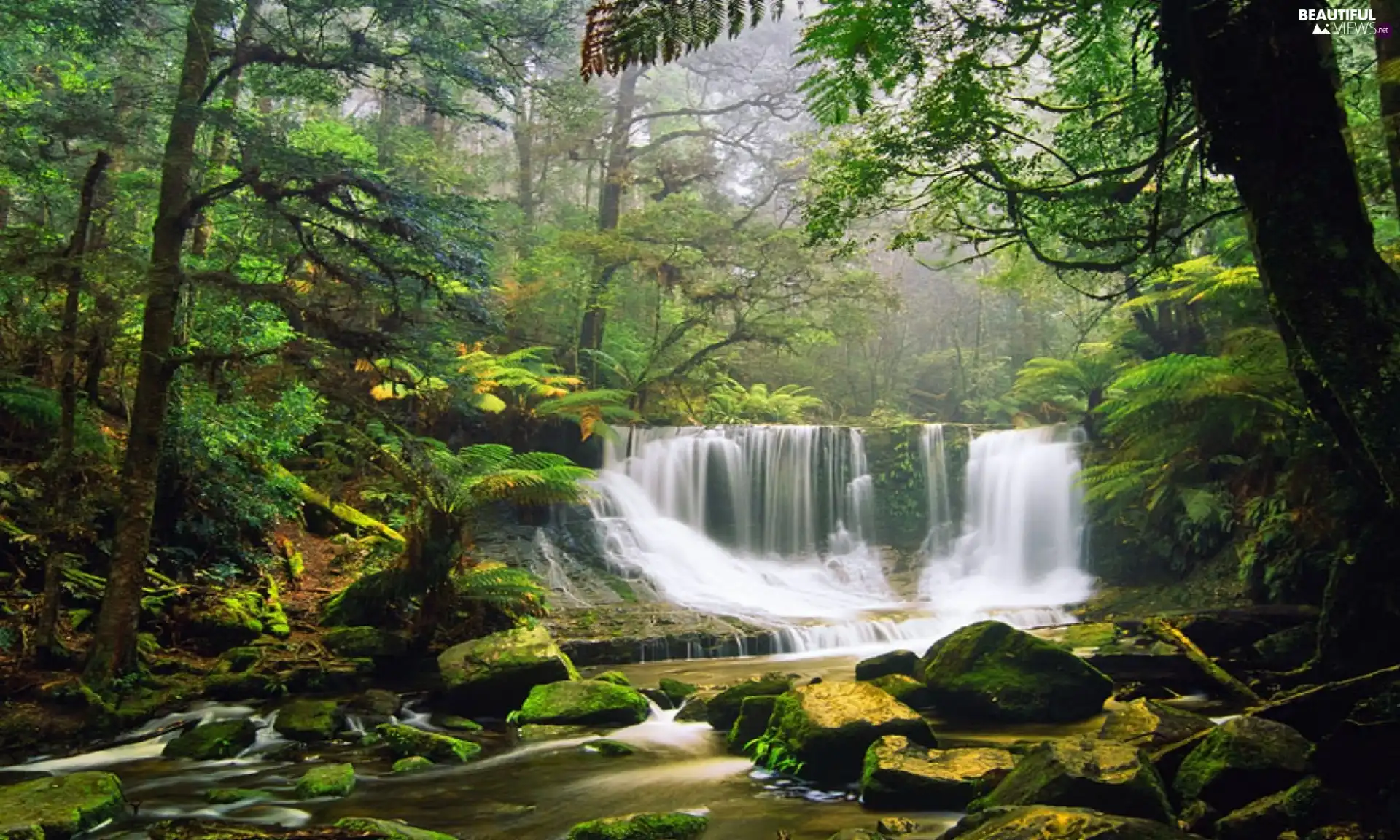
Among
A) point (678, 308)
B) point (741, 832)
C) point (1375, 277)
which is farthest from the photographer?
point (678, 308)

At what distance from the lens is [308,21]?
7742 millimetres

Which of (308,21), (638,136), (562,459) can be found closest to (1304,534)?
(562,459)

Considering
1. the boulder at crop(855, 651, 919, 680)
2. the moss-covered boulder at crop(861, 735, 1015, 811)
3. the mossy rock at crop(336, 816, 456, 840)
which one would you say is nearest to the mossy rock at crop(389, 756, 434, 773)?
the mossy rock at crop(336, 816, 456, 840)

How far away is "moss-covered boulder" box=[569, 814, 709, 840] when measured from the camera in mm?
4293

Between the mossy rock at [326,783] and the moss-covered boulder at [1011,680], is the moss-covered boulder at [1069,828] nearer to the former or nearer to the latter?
the moss-covered boulder at [1011,680]

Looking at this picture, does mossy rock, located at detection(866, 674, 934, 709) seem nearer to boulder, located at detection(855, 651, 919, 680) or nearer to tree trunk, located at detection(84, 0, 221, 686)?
boulder, located at detection(855, 651, 919, 680)

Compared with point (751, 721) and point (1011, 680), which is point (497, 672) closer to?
point (751, 721)

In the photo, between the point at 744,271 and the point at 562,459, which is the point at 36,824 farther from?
the point at 744,271

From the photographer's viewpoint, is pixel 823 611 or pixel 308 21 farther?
pixel 823 611

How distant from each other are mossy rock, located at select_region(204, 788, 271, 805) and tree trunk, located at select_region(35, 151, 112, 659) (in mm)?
2205

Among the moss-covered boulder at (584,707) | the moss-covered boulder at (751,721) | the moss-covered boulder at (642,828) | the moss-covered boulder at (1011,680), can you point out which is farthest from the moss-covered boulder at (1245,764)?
the moss-covered boulder at (584,707)

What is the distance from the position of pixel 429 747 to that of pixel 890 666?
4.08 meters

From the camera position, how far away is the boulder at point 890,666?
26.0 ft

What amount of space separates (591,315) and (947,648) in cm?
1278
